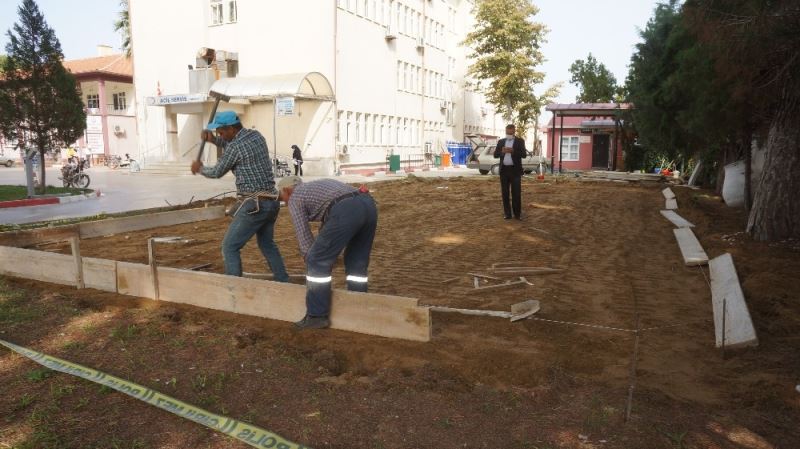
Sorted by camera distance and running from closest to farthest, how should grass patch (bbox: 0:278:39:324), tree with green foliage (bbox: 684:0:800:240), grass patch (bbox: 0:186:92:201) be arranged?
grass patch (bbox: 0:278:39:324), tree with green foliage (bbox: 684:0:800:240), grass patch (bbox: 0:186:92:201)

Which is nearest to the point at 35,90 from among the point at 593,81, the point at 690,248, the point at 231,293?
the point at 231,293

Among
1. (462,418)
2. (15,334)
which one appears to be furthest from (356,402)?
(15,334)

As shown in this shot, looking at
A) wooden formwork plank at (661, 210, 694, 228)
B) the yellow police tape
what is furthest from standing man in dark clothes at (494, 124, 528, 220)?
the yellow police tape

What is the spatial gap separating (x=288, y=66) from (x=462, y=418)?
27.6 metres

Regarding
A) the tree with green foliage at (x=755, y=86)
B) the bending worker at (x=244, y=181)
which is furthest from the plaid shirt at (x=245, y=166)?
the tree with green foliage at (x=755, y=86)

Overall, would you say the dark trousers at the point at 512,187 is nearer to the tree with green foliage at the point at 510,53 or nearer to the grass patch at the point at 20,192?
the grass patch at the point at 20,192

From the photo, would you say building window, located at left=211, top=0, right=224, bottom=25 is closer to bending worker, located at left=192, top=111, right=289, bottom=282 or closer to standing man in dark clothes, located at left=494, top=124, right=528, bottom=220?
standing man in dark clothes, located at left=494, top=124, right=528, bottom=220

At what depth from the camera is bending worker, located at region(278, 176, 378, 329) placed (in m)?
4.51

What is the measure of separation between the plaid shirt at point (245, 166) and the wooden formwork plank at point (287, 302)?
891 mm

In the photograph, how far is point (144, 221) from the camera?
33.1ft

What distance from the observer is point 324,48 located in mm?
28141

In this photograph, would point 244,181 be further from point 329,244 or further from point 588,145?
point 588,145

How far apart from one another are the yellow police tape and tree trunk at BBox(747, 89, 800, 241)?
7905 millimetres

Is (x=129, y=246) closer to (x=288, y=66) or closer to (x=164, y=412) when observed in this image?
(x=164, y=412)
